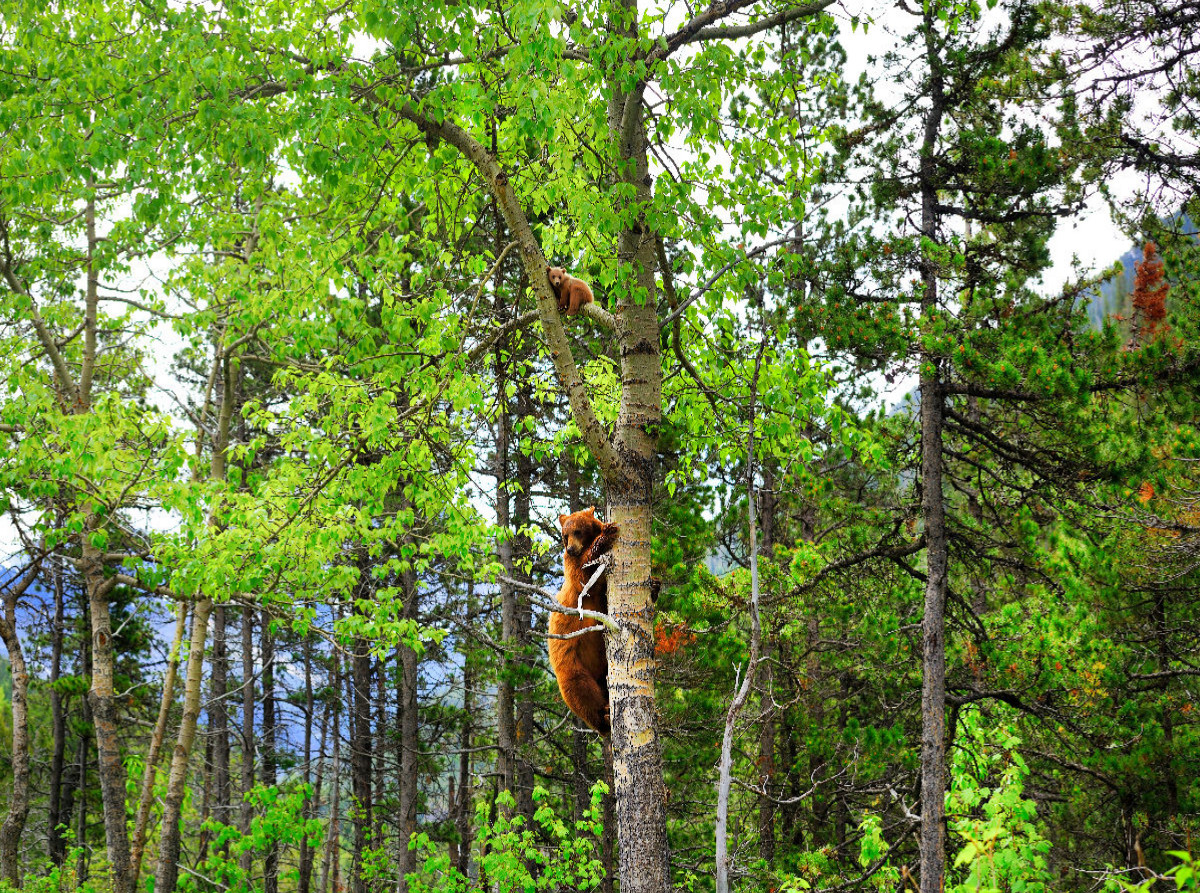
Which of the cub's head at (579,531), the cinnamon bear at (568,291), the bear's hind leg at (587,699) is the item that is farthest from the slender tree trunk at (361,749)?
the cinnamon bear at (568,291)

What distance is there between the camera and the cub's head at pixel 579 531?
439 cm

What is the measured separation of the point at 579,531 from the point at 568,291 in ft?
4.47

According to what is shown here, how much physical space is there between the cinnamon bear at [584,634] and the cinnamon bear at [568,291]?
1167 mm

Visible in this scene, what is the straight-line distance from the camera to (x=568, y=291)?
467 cm

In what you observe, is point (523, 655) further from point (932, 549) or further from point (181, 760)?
point (932, 549)

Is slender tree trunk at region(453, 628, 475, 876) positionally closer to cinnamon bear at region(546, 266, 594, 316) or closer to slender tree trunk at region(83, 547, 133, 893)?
slender tree trunk at region(83, 547, 133, 893)

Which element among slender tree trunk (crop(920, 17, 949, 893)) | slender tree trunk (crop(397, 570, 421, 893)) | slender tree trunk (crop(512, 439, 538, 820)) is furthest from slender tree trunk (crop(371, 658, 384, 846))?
slender tree trunk (crop(920, 17, 949, 893))

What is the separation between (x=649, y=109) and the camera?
14.6ft

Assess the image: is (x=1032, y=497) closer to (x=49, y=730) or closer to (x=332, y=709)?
(x=332, y=709)

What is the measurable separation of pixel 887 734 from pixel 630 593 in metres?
6.51

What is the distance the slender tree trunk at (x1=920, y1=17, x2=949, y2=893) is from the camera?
27.3ft

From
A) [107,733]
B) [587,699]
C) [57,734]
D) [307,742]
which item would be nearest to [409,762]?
[107,733]

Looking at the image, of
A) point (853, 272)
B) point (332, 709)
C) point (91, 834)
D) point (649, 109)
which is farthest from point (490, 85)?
point (91, 834)

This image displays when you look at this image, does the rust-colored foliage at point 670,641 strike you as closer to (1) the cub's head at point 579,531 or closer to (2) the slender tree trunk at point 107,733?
(1) the cub's head at point 579,531
